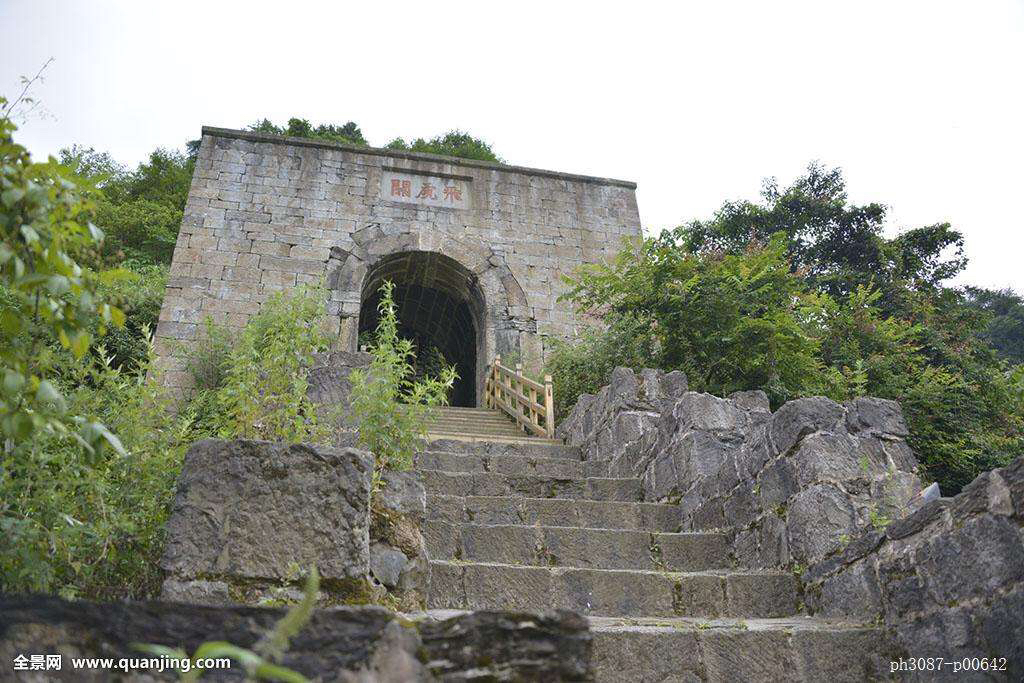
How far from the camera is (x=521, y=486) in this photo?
466 cm

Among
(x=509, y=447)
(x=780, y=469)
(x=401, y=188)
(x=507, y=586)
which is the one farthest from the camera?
(x=401, y=188)

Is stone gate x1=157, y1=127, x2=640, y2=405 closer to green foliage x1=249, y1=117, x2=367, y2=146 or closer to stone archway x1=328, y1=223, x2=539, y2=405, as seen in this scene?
stone archway x1=328, y1=223, x2=539, y2=405

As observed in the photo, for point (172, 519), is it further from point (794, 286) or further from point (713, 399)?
point (794, 286)

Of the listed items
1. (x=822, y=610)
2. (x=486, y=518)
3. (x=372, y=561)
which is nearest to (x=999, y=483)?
(x=822, y=610)

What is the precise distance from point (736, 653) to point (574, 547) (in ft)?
3.81

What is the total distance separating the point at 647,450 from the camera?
5137 mm

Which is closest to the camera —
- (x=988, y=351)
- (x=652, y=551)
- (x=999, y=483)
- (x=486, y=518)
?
(x=999, y=483)

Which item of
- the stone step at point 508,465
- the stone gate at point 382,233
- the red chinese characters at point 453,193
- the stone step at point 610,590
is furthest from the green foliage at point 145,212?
the stone step at point 610,590

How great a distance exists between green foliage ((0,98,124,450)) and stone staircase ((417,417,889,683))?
1790 mm

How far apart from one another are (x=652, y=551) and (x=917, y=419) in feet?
15.6

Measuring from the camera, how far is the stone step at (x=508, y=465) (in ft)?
16.6

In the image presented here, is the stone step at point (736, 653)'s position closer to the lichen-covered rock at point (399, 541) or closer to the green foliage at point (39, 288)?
the lichen-covered rock at point (399, 541)

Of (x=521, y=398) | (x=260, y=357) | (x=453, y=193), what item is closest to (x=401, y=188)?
(x=453, y=193)

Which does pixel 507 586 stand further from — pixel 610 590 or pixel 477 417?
pixel 477 417
